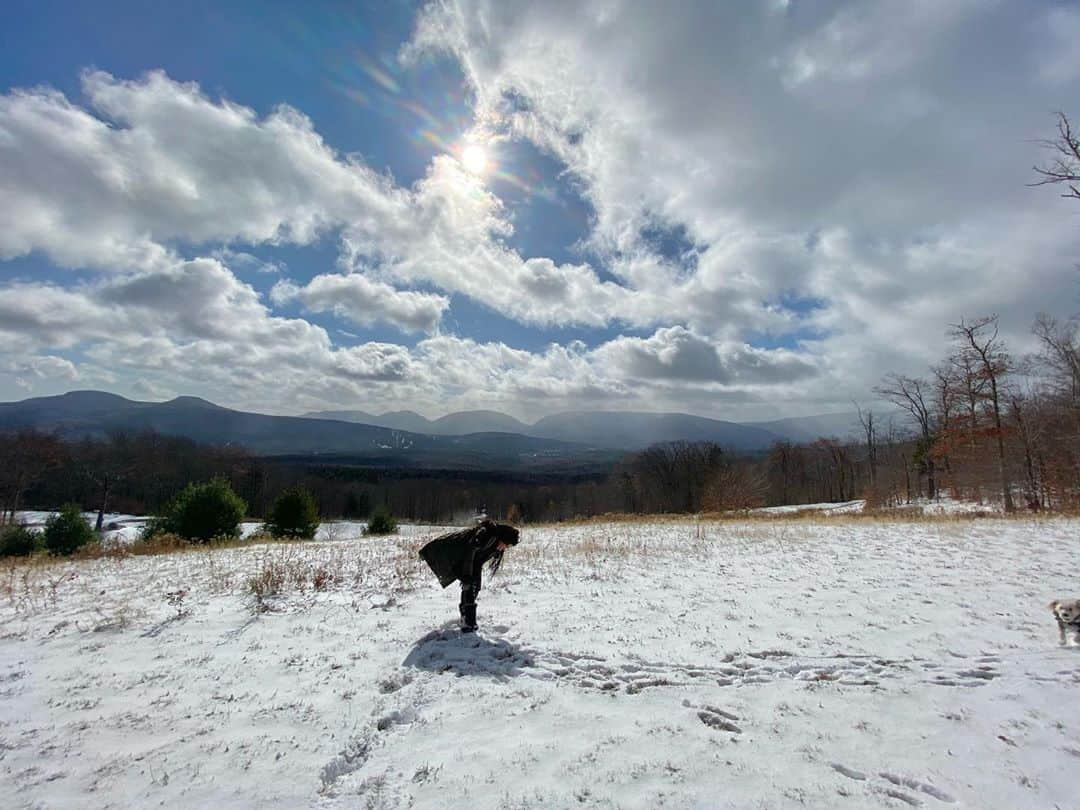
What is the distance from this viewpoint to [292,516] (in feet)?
69.6

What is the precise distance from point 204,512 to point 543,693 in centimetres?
1738

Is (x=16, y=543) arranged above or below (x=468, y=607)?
below

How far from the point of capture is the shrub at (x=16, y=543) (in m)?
15.6

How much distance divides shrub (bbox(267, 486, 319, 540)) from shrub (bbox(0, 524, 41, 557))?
7294 mm

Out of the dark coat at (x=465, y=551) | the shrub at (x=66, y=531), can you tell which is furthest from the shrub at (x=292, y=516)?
the dark coat at (x=465, y=551)

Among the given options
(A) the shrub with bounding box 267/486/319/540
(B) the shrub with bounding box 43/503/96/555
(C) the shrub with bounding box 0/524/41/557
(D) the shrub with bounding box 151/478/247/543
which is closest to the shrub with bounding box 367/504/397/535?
(A) the shrub with bounding box 267/486/319/540

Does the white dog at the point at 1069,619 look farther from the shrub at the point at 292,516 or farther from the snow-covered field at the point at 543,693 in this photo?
the shrub at the point at 292,516

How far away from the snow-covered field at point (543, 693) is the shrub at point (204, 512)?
27.5ft

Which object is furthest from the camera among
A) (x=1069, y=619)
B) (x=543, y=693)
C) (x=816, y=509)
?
(x=816, y=509)

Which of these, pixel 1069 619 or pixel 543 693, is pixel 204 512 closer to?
pixel 543 693

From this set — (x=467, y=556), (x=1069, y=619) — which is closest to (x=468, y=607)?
(x=467, y=556)

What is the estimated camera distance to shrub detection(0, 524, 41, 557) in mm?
15586

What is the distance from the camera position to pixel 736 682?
5.15 metres

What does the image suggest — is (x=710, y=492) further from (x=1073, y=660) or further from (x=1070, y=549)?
(x=1073, y=660)
